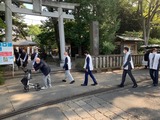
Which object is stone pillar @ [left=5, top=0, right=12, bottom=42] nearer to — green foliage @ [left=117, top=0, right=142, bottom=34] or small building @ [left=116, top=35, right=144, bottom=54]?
small building @ [left=116, top=35, right=144, bottom=54]

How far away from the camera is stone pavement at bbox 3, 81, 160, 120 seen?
466 cm

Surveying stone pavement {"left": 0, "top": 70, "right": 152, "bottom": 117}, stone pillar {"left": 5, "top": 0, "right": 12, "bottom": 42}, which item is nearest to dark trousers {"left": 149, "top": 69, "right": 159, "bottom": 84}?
stone pavement {"left": 0, "top": 70, "right": 152, "bottom": 117}

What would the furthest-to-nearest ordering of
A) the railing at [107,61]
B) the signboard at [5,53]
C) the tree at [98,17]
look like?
the tree at [98,17] → the railing at [107,61] → the signboard at [5,53]

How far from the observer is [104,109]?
516cm

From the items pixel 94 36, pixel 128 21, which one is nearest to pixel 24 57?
pixel 94 36

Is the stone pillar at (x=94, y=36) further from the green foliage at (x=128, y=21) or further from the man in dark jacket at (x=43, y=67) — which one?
the green foliage at (x=128, y=21)

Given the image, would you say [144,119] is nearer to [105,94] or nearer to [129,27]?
[105,94]

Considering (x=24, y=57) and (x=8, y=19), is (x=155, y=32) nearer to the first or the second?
(x=24, y=57)

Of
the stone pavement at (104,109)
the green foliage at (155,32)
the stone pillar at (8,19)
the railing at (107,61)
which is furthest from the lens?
the green foliage at (155,32)

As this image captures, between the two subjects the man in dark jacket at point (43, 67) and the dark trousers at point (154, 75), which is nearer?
the man in dark jacket at point (43, 67)

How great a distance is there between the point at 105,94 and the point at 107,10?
12.2 m

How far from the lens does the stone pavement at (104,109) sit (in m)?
4.66

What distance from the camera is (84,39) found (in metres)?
17.8

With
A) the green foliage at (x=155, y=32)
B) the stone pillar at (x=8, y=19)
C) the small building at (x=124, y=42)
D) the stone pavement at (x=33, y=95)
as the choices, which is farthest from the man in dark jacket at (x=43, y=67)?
the green foliage at (x=155, y=32)
